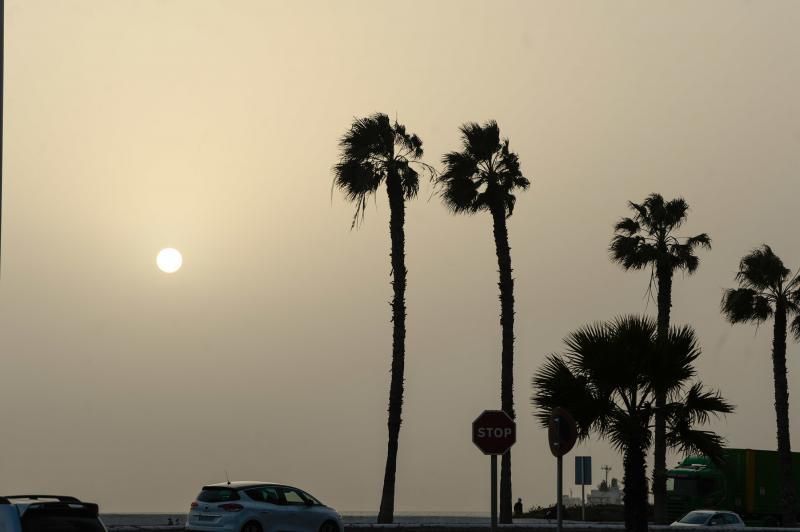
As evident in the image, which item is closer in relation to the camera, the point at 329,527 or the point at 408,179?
the point at 329,527

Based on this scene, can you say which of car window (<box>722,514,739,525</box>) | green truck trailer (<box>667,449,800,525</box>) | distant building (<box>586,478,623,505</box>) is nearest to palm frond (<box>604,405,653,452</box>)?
car window (<box>722,514,739,525</box>)

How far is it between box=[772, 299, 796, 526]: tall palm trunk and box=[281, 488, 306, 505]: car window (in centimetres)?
3166

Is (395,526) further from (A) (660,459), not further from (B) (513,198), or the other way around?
(A) (660,459)

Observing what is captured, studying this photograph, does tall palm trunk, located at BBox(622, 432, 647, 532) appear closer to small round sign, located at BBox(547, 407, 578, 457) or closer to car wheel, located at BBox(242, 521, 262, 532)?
small round sign, located at BBox(547, 407, 578, 457)

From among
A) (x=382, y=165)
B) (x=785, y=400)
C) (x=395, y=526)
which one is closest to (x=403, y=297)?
(x=382, y=165)

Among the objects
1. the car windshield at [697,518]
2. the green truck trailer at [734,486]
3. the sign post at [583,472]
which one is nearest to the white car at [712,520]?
the car windshield at [697,518]

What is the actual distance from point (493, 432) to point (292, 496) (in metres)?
11.1

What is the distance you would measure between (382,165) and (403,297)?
604 cm

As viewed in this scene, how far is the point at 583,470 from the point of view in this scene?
182 feet

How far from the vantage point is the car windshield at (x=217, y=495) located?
32.2 metres

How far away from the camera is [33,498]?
1507cm

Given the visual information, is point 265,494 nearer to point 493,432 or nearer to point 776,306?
point 493,432

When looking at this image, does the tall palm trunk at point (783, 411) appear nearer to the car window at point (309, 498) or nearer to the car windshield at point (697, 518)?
the car windshield at point (697, 518)

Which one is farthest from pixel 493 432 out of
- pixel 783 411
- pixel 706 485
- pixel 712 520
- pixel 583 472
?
pixel 783 411
